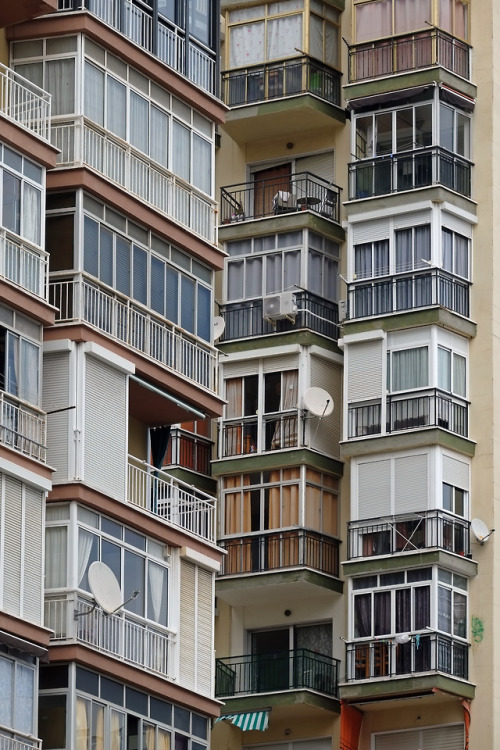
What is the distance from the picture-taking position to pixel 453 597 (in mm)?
61469

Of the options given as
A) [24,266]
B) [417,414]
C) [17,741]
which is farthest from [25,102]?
[417,414]

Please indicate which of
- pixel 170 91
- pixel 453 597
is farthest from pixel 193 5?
pixel 453 597

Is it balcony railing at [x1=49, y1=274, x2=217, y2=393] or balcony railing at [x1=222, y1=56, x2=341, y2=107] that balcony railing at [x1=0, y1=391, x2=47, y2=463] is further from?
balcony railing at [x1=222, y1=56, x2=341, y2=107]

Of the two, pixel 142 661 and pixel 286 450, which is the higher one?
pixel 286 450

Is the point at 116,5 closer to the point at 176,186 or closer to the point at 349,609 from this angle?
the point at 176,186

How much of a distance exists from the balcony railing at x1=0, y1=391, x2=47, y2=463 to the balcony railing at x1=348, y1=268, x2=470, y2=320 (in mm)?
19034

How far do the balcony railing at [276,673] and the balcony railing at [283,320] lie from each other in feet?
26.5

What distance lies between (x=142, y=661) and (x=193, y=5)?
1391 cm

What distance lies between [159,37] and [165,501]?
9201 millimetres

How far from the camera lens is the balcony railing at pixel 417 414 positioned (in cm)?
6238

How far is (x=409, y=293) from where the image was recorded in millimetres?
63594

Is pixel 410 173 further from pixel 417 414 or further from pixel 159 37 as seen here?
pixel 159 37

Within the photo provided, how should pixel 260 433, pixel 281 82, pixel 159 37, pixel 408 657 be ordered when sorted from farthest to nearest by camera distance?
1. pixel 281 82
2. pixel 260 433
3. pixel 408 657
4. pixel 159 37

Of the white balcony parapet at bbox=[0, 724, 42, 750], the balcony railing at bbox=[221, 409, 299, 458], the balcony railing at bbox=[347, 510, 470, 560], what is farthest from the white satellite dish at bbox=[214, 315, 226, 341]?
the white balcony parapet at bbox=[0, 724, 42, 750]
